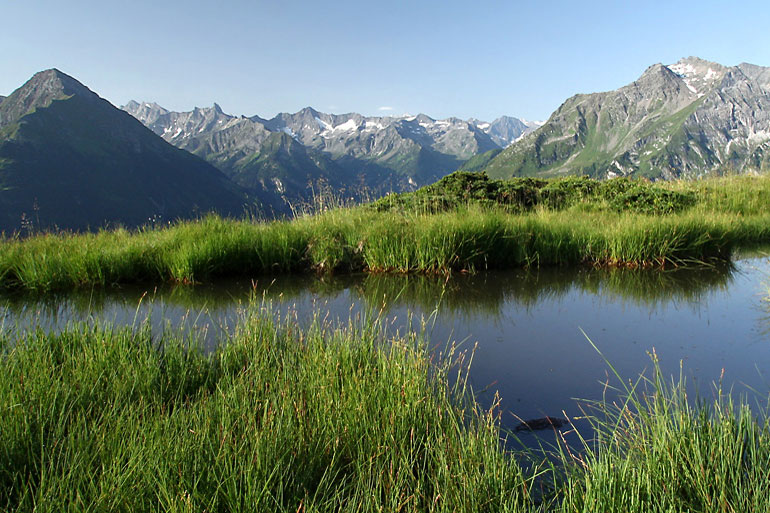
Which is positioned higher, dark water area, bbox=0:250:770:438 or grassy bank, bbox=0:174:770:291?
grassy bank, bbox=0:174:770:291

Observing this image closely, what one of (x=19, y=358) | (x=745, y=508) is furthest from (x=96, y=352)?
(x=745, y=508)

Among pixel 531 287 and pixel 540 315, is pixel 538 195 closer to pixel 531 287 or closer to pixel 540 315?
pixel 531 287

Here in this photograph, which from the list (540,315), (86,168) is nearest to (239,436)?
(540,315)

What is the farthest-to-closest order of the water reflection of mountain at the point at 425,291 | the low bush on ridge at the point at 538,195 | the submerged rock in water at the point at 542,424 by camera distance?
the low bush on ridge at the point at 538,195 < the water reflection of mountain at the point at 425,291 < the submerged rock in water at the point at 542,424

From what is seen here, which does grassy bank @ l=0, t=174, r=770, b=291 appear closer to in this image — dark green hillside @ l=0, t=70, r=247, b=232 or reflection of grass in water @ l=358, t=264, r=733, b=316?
reflection of grass in water @ l=358, t=264, r=733, b=316

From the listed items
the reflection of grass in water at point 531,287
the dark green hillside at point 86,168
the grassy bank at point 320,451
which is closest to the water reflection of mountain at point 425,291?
the reflection of grass in water at point 531,287

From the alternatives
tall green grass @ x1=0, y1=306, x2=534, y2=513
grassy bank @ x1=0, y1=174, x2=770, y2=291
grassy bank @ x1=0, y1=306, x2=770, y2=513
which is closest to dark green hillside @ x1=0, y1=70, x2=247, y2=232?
grassy bank @ x1=0, y1=174, x2=770, y2=291

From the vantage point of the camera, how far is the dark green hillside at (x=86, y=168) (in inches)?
4328

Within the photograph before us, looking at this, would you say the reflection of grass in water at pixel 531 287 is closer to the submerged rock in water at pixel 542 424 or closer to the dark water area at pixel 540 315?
the dark water area at pixel 540 315

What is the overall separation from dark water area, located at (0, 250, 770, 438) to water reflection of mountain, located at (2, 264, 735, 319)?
0.08ft

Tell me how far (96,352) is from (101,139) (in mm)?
181044

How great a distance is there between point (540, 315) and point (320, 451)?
380cm

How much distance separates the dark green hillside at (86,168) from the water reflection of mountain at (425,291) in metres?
99.8

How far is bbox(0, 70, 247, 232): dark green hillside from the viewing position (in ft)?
361
